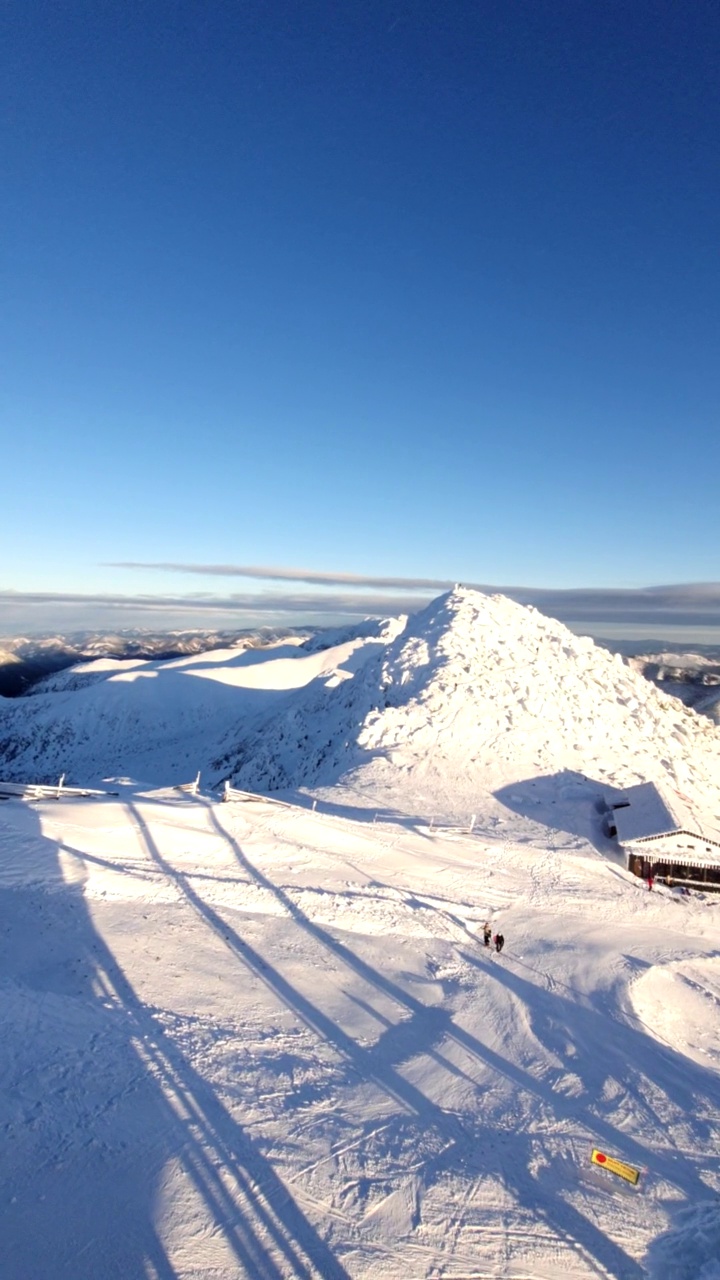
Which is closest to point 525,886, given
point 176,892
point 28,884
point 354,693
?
point 176,892

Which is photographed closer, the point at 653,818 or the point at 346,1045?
the point at 346,1045

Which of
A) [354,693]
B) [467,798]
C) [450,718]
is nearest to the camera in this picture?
[467,798]

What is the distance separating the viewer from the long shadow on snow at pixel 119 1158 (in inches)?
278

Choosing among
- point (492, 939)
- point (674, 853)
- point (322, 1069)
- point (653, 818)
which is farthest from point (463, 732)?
point (322, 1069)

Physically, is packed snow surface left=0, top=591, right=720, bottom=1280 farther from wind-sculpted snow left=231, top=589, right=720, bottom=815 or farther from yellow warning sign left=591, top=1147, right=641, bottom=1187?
wind-sculpted snow left=231, top=589, right=720, bottom=815

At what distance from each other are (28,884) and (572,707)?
1293 inches

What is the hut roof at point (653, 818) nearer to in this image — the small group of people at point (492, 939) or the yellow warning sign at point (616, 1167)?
the small group of people at point (492, 939)

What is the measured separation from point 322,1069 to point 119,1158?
3.78 m

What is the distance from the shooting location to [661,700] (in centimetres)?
4750

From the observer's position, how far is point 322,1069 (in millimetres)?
11203

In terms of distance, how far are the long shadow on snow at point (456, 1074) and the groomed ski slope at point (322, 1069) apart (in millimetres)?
47

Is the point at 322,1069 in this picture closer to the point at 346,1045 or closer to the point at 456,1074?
the point at 346,1045

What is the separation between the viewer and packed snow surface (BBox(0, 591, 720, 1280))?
7.91 metres

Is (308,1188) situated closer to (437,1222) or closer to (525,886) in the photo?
(437,1222)
